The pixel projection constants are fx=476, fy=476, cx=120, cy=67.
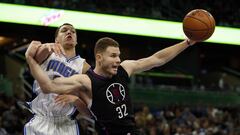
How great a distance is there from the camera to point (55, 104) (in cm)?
501

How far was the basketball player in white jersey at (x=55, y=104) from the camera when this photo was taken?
5023 millimetres

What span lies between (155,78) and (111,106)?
585 inches

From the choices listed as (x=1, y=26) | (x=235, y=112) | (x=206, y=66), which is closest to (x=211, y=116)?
(x=235, y=112)

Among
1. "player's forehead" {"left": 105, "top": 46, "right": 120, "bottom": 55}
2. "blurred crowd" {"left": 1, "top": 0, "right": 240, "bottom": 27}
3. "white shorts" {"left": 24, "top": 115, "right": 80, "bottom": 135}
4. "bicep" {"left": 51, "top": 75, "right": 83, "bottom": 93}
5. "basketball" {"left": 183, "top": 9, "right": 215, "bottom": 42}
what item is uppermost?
"blurred crowd" {"left": 1, "top": 0, "right": 240, "bottom": 27}

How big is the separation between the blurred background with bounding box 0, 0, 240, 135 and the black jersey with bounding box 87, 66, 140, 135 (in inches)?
289

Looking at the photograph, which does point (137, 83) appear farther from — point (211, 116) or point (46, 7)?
point (46, 7)

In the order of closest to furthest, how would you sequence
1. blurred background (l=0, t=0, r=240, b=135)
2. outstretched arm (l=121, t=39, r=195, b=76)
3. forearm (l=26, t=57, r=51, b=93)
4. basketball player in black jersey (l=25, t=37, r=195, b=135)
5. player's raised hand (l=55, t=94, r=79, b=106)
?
forearm (l=26, t=57, r=51, b=93)
basketball player in black jersey (l=25, t=37, r=195, b=135)
player's raised hand (l=55, t=94, r=79, b=106)
outstretched arm (l=121, t=39, r=195, b=76)
blurred background (l=0, t=0, r=240, b=135)

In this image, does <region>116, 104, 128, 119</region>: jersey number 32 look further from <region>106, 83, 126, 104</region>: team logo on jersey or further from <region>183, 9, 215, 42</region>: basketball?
<region>183, 9, 215, 42</region>: basketball

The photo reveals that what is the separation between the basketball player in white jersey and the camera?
5.02 meters

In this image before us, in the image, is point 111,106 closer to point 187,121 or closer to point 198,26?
point 198,26

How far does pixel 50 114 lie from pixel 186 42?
1.65 m

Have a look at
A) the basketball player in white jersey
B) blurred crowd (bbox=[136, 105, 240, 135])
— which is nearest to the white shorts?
the basketball player in white jersey

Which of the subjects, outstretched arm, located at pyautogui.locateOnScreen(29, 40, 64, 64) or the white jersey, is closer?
outstretched arm, located at pyautogui.locateOnScreen(29, 40, 64, 64)

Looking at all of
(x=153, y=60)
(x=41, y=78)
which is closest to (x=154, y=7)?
(x=153, y=60)
